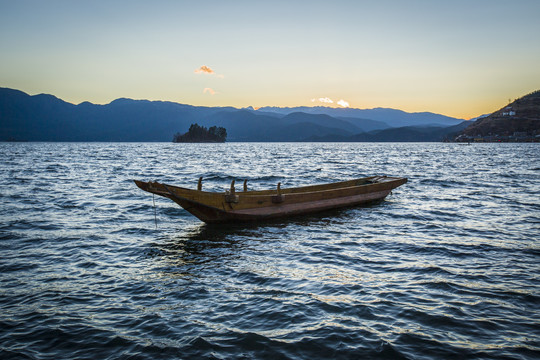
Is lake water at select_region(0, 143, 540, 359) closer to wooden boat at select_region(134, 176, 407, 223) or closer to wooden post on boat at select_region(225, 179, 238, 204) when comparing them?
wooden boat at select_region(134, 176, 407, 223)

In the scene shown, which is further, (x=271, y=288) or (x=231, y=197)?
(x=231, y=197)

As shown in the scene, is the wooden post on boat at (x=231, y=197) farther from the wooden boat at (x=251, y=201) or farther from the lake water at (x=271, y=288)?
the lake water at (x=271, y=288)

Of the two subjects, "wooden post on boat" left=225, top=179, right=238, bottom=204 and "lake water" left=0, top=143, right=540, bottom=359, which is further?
"wooden post on boat" left=225, top=179, right=238, bottom=204

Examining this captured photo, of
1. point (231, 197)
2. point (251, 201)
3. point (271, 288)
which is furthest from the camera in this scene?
point (251, 201)

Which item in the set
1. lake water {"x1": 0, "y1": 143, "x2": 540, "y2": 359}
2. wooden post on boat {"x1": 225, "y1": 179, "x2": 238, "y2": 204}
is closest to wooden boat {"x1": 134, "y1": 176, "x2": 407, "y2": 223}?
wooden post on boat {"x1": 225, "y1": 179, "x2": 238, "y2": 204}

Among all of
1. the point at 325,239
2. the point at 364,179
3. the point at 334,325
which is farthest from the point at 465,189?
the point at 334,325

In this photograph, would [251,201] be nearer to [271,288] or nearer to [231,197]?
[231,197]

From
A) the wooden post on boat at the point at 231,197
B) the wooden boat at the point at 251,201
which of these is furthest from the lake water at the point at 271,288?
the wooden post on boat at the point at 231,197

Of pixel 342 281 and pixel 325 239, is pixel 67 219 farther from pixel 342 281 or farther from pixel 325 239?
pixel 342 281

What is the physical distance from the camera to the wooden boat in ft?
41.4

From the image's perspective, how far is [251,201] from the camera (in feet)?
48.0

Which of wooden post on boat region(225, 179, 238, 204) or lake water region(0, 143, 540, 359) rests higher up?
wooden post on boat region(225, 179, 238, 204)

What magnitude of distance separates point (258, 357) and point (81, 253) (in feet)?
26.1

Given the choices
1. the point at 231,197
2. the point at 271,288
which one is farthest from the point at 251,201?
the point at 271,288
